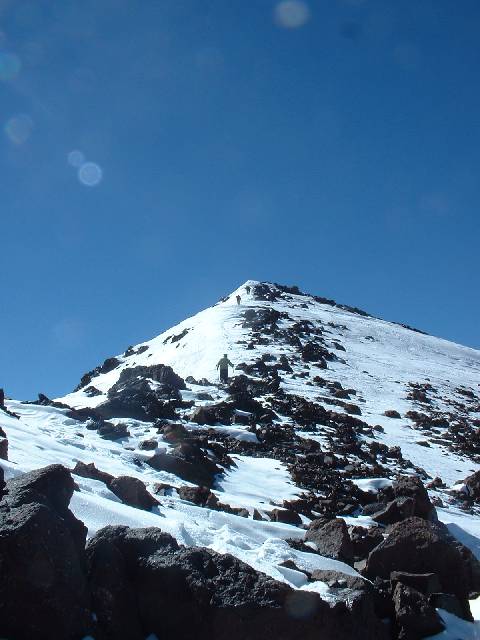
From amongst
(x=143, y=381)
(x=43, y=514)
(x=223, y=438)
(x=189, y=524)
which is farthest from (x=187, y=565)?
(x=143, y=381)

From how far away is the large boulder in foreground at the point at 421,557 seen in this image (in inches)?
313

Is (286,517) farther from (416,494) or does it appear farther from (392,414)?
(392,414)

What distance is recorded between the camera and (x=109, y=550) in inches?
234

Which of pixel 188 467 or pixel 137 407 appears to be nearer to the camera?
pixel 188 467

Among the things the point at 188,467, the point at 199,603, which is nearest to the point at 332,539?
the point at 199,603

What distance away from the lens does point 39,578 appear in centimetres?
509

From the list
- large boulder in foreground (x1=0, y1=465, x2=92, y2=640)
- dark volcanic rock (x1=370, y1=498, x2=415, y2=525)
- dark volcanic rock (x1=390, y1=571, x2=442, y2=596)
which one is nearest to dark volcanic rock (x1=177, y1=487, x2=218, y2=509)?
dark volcanic rock (x1=370, y1=498, x2=415, y2=525)

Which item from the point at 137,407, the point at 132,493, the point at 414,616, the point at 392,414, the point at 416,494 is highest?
the point at 392,414

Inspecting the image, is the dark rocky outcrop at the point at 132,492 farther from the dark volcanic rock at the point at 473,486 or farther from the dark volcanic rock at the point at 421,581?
the dark volcanic rock at the point at 473,486

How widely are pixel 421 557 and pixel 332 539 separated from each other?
164cm

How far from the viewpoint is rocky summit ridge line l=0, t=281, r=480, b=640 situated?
18.0 ft

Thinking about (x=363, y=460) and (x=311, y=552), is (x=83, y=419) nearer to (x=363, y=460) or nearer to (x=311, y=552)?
(x=363, y=460)

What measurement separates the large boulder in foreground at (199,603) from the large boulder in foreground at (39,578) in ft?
0.90

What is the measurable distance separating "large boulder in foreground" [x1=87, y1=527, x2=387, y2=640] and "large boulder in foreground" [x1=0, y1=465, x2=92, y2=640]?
0.27 metres
